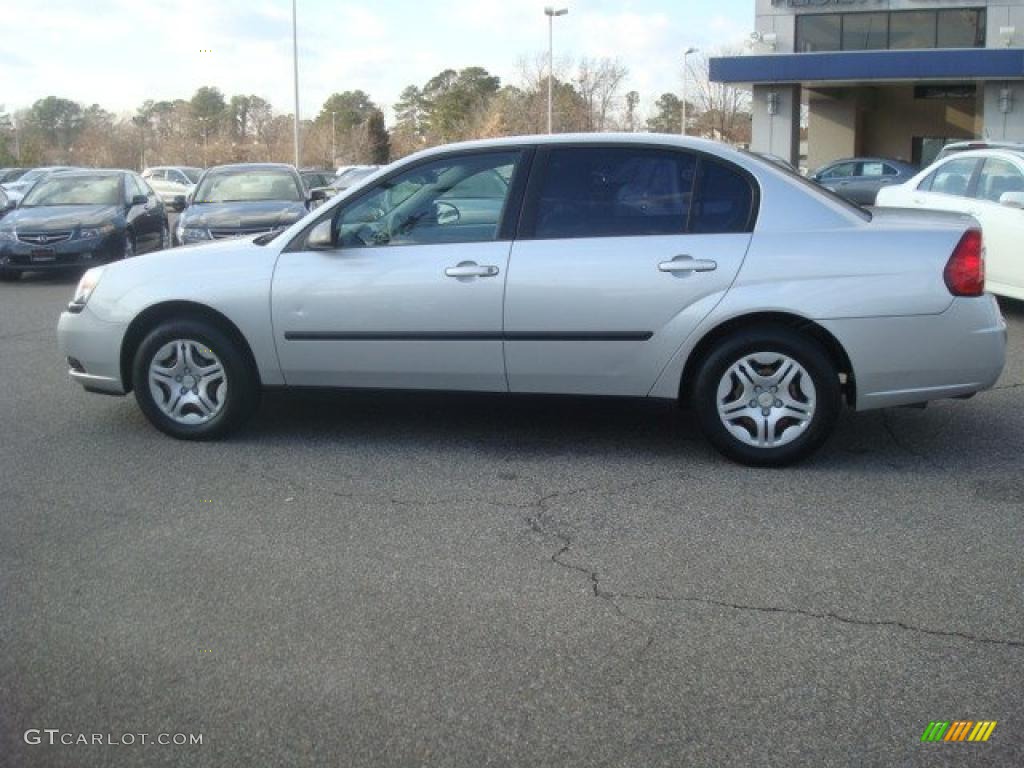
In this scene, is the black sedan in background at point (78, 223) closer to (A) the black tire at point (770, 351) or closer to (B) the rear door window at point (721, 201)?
(B) the rear door window at point (721, 201)

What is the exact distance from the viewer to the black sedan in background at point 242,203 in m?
14.0

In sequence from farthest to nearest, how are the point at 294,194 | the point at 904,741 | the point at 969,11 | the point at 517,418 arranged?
the point at 969,11, the point at 294,194, the point at 517,418, the point at 904,741

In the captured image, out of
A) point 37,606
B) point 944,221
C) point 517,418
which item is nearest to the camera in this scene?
point 37,606

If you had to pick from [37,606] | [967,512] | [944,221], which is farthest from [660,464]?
[37,606]

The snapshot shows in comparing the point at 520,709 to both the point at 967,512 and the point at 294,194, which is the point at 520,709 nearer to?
the point at 967,512

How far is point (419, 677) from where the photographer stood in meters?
3.63

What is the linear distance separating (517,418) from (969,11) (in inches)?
1163

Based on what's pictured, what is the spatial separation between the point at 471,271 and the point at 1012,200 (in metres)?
6.18

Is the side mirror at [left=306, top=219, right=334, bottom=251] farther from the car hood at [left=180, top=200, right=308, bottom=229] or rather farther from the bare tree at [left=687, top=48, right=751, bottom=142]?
the bare tree at [left=687, top=48, right=751, bottom=142]

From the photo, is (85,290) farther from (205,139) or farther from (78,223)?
(205,139)

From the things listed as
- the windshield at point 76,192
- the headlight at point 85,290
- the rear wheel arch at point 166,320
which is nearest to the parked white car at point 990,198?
the rear wheel arch at point 166,320

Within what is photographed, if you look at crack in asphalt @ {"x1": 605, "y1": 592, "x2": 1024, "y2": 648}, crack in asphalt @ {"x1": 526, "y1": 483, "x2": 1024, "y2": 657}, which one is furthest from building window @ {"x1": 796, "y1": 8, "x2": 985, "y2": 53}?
crack in asphalt @ {"x1": 605, "y1": 592, "x2": 1024, "y2": 648}

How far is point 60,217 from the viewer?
15156 mm

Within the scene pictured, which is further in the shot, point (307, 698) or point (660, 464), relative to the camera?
point (660, 464)
